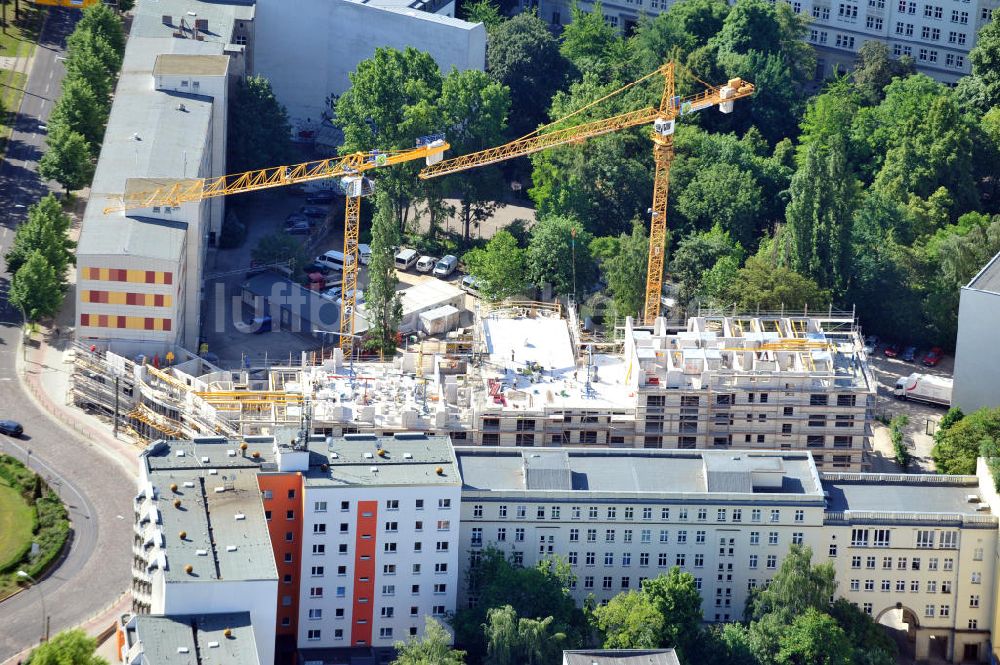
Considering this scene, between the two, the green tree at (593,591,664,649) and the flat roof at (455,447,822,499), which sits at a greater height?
the flat roof at (455,447,822,499)

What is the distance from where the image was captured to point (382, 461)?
194m

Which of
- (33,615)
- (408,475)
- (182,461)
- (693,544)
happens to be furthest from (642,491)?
(33,615)

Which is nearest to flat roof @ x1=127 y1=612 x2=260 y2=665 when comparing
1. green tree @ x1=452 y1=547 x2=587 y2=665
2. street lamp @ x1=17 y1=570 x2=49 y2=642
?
street lamp @ x1=17 y1=570 x2=49 y2=642

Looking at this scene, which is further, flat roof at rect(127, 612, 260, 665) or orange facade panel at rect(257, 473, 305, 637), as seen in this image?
orange facade panel at rect(257, 473, 305, 637)

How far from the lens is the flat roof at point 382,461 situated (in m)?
191

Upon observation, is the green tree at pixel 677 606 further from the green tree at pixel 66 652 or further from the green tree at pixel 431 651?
the green tree at pixel 66 652

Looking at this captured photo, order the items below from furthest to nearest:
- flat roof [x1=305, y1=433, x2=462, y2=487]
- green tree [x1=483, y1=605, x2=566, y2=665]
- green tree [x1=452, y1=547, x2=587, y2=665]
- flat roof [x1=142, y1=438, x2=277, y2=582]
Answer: flat roof [x1=305, y1=433, x2=462, y2=487]
green tree [x1=452, y1=547, x2=587, y2=665]
green tree [x1=483, y1=605, x2=566, y2=665]
flat roof [x1=142, y1=438, x2=277, y2=582]

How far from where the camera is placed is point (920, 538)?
19912cm

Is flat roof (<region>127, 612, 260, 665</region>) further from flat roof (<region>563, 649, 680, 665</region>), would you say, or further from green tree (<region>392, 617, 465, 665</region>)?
flat roof (<region>563, 649, 680, 665</region>)

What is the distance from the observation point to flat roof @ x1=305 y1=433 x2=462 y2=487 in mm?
191250

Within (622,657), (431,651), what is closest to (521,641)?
(431,651)

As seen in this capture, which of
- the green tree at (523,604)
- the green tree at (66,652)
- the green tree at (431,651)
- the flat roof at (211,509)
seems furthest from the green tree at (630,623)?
the green tree at (66,652)

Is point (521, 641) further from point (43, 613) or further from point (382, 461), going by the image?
point (43, 613)

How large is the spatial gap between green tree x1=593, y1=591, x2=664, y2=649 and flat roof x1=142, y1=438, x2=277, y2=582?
1036 inches
